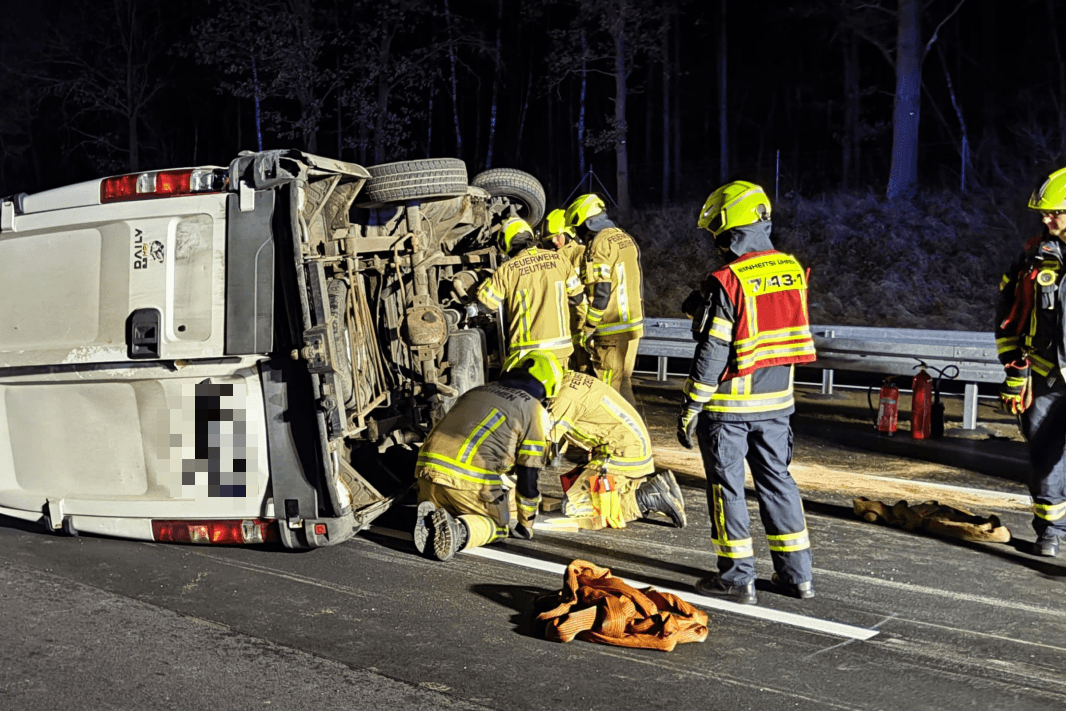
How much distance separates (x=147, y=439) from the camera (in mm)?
5273

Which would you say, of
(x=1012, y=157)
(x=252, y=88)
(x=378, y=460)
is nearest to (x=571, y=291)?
(x=378, y=460)

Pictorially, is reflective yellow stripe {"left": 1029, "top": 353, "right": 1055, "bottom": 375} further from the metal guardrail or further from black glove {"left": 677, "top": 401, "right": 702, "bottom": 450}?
the metal guardrail

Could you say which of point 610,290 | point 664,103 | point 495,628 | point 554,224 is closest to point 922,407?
point 610,290

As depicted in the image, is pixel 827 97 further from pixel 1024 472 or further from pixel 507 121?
pixel 1024 472

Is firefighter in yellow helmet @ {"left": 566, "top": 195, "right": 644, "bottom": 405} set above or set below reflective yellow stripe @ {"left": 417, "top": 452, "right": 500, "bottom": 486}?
above

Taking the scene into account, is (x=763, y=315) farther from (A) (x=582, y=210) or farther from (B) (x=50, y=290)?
(B) (x=50, y=290)

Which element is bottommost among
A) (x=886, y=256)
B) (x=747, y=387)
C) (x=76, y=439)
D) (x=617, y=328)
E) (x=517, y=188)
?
(x=76, y=439)

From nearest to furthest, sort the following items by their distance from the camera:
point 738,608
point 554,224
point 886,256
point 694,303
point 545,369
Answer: point 738,608 < point 694,303 < point 545,369 < point 554,224 < point 886,256

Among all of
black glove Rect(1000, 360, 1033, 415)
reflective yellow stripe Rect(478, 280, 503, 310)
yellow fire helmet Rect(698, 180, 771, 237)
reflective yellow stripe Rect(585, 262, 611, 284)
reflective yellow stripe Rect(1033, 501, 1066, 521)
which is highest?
yellow fire helmet Rect(698, 180, 771, 237)

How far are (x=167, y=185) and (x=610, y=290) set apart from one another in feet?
11.2

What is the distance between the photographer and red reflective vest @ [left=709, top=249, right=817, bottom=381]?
4.82 meters

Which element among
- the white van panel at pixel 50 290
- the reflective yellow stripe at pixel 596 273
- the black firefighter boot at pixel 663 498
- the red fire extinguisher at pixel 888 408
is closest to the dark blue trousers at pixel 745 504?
the black firefighter boot at pixel 663 498

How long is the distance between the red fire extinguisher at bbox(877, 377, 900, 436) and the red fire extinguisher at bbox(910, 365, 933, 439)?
0.55ft

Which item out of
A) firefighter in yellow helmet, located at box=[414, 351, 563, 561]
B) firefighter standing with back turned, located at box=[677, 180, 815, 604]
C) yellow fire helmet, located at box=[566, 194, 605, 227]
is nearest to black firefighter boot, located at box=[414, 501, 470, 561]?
firefighter in yellow helmet, located at box=[414, 351, 563, 561]
